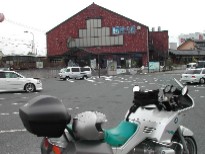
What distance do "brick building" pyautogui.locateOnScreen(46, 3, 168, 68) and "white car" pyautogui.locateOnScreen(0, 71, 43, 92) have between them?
4644 cm

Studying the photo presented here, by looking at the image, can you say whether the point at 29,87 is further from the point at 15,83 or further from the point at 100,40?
the point at 100,40

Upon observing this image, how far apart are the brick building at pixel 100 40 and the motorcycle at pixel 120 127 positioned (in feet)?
211

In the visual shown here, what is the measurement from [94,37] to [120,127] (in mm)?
70787

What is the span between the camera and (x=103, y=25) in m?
73.7

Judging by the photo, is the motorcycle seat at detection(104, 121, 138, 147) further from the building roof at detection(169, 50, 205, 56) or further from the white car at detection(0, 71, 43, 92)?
the building roof at detection(169, 50, 205, 56)

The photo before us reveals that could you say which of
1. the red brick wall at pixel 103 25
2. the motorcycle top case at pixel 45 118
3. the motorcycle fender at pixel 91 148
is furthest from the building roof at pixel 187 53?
the motorcycle top case at pixel 45 118

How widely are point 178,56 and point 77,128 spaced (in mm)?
88542

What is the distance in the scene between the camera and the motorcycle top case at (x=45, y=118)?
123 inches

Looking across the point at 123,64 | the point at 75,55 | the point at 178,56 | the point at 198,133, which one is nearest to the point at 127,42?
the point at 123,64

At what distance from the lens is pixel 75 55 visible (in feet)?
231

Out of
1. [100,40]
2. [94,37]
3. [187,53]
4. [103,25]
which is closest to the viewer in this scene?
[103,25]

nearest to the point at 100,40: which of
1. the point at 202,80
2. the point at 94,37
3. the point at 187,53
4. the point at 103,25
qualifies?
the point at 94,37

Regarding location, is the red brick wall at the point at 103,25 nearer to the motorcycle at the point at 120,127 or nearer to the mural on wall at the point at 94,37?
the mural on wall at the point at 94,37

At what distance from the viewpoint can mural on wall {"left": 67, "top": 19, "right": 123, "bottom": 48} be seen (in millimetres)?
73188
